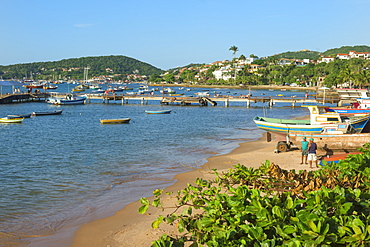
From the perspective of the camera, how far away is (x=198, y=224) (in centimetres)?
567

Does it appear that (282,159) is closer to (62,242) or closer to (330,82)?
(62,242)

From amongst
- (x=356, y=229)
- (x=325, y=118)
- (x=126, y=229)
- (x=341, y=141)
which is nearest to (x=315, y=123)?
(x=325, y=118)

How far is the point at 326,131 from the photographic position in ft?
83.9

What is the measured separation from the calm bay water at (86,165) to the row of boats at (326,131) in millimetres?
4362

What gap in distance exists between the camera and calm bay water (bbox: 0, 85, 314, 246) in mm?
14414

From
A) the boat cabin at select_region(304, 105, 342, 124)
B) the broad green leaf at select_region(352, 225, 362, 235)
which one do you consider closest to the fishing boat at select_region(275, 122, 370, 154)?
the boat cabin at select_region(304, 105, 342, 124)

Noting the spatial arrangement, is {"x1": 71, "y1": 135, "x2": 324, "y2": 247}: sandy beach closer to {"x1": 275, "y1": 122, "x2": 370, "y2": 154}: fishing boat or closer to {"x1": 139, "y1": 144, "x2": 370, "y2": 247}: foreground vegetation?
{"x1": 139, "y1": 144, "x2": 370, "y2": 247}: foreground vegetation

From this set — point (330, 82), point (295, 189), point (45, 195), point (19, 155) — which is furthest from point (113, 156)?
point (330, 82)

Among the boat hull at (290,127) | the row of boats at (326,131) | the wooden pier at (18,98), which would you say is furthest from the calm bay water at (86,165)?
the wooden pier at (18,98)

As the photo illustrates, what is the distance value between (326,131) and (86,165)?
52.9ft

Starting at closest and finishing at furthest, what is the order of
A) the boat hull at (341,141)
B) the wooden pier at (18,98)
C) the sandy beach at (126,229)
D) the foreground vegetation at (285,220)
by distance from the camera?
the foreground vegetation at (285,220) < the sandy beach at (126,229) < the boat hull at (341,141) < the wooden pier at (18,98)

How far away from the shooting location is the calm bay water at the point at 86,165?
47.3ft

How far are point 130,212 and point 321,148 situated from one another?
15002mm

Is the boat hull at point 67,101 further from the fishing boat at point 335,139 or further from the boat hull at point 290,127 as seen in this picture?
the fishing boat at point 335,139
